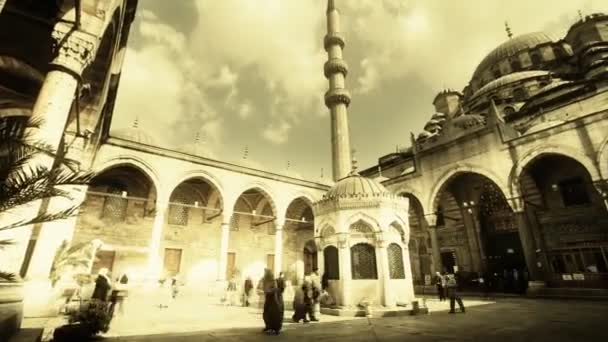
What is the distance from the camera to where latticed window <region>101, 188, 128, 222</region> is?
15.6 meters

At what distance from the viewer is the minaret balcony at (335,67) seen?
2442 centimetres

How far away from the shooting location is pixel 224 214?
1575cm

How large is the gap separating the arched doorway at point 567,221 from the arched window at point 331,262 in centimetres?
990

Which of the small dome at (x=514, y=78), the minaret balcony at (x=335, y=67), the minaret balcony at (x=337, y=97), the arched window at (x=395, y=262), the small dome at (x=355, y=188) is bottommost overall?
the arched window at (x=395, y=262)

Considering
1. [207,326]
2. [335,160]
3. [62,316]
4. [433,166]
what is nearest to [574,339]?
[207,326]

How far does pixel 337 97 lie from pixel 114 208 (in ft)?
55.9

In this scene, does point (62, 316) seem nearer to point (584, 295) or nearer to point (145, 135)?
point (145, 135)

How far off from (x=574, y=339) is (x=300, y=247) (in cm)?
1922

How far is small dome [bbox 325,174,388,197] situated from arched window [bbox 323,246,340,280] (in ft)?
5.70

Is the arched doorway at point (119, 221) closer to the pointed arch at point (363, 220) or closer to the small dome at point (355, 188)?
the small dome at point (355, 188)

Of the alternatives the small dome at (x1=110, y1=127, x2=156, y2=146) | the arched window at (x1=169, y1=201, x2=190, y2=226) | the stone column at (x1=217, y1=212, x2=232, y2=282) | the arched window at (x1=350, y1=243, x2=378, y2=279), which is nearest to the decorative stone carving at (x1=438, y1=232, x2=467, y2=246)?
the arched window at (x1=350, y1=243, x2=378, y2=279)

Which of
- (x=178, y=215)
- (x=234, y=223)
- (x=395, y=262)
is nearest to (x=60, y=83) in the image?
(x=395, y=262)

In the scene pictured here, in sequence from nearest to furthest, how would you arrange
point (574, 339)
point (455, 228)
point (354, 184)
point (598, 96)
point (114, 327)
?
point (574, 339) < point (114, 327) < point (354, 184) < point (598, 96) < point (455, 228)

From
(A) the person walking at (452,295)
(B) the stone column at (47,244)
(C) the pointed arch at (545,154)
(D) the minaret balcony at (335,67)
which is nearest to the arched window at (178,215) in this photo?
(B) the stone column at (47,244)
